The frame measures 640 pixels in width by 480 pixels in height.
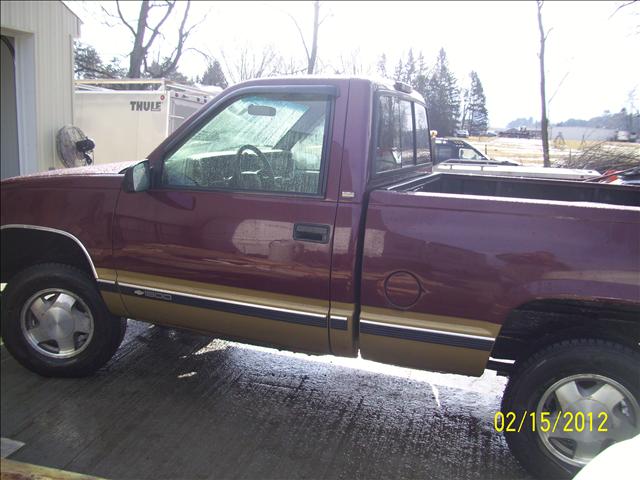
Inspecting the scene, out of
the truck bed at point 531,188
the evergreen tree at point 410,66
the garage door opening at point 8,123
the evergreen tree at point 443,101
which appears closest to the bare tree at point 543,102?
the evergreen tree at point 443,101

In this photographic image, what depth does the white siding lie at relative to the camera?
23.0ft

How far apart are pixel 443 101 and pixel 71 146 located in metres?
9.10

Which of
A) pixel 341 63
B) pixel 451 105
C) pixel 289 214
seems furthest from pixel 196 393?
pixel 341 63

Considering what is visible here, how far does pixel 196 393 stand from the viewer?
11.5 feet

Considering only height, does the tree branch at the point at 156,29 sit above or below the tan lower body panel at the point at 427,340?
above

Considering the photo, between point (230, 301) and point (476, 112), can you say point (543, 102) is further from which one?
point (230, 301)

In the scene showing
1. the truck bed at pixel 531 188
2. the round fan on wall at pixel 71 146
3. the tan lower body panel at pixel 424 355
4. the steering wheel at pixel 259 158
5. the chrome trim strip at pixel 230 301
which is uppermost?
the round fan on wall at pixel 71 146

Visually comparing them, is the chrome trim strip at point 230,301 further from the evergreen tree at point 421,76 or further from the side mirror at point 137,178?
the evergreen tree at point 421,76

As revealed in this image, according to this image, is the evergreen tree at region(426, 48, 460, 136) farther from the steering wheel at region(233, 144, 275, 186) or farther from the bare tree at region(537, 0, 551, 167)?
the steering wheel at region(233, 144, 275, 186)

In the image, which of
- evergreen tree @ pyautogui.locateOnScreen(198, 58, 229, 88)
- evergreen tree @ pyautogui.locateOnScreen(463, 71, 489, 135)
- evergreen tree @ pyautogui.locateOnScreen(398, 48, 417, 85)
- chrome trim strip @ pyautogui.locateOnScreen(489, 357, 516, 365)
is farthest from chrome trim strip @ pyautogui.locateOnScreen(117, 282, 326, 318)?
evergreen tree @ pyautogui.locateOnScreen(198, 58, 229, 88)

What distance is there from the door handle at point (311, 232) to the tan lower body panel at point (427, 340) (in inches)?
16.9

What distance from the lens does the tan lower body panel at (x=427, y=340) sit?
Answer: 2.59 meters

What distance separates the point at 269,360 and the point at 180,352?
695 millimetres

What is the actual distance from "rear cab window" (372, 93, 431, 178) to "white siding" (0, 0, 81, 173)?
5662 millimetres
